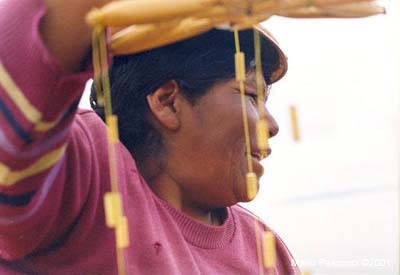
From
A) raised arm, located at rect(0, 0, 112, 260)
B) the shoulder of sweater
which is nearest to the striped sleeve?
raised arm, located at rect(0, 0, 112, 260)

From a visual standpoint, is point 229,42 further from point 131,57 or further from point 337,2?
point 337,2

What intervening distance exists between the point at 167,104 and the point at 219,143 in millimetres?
69

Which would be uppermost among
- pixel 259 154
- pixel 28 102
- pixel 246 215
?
pixel 28 102

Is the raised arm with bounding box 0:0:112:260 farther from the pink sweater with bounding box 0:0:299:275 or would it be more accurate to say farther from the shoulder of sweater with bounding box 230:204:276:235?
the shoulder of sweater with bounding box 230:204:276:235

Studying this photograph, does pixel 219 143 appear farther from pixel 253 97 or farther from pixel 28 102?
pixel 28 102

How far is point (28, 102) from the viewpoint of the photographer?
2.17ft

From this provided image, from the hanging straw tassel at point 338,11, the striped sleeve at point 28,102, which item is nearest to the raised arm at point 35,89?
the striped sleeve at point 28,102

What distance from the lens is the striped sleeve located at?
66cm

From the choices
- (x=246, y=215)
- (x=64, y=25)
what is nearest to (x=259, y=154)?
(x=246, y=215)

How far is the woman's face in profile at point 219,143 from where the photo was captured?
891mm

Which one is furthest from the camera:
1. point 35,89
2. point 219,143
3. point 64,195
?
point 219,143

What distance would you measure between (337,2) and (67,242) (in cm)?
33

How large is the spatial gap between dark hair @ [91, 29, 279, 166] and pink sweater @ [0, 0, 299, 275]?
5cm

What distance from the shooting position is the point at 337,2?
2.16 feet
